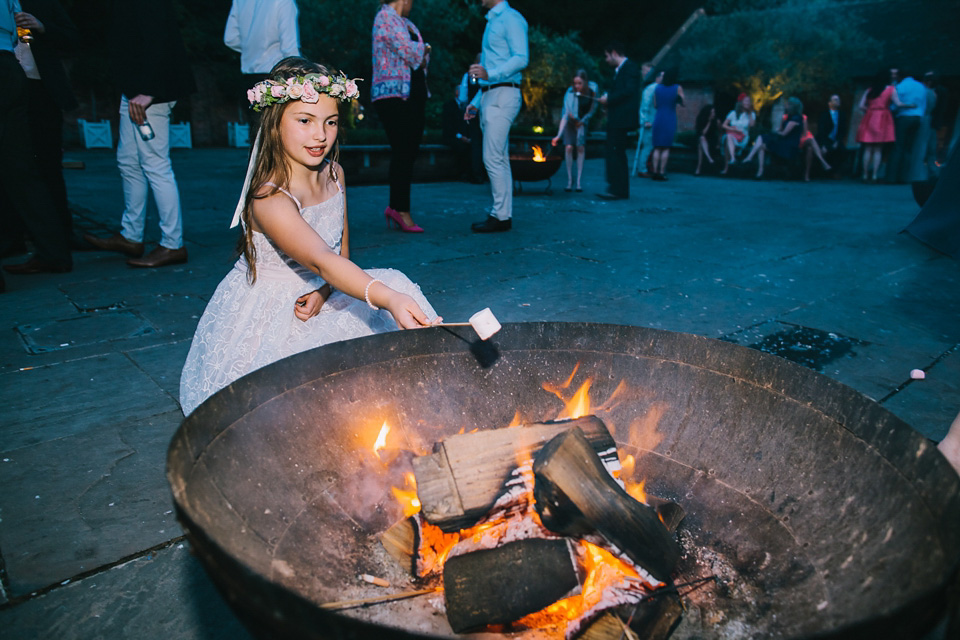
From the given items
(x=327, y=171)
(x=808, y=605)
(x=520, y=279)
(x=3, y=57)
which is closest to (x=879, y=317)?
(x=520, y=279)

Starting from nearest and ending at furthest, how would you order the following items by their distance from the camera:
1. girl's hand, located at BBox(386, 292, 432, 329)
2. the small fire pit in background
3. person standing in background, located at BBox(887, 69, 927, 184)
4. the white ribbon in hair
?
girl's hand, located at BBox(386, 292, 432, 329) < the white ribbon in hair < the small fire pit in background < person standing in background, located at BBox(887, 69, 927, 184)

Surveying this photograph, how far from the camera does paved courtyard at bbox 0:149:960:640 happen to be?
5.32ft

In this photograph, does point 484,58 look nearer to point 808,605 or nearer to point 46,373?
point 46,373

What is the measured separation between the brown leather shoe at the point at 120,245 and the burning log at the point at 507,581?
4.47 metres

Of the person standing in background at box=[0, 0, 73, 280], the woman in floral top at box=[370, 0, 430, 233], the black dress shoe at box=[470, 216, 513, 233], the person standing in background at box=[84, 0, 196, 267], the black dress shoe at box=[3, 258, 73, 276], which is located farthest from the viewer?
the black dress shoe at box=[470, 216, 513, 233]

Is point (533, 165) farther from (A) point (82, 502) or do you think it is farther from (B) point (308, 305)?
(A) point (82, 502)

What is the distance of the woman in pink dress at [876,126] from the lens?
12484 mm

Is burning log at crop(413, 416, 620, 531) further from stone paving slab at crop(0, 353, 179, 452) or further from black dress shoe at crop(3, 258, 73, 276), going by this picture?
black dress shoe at crop(3, 258, 73, 276)

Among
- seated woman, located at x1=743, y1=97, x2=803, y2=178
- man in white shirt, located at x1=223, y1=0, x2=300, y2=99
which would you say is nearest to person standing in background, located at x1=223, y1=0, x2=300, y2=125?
man in white shirt, located at x1=223, y1=0, x2=300, y2=99

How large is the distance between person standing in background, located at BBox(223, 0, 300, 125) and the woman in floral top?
35.9 inches

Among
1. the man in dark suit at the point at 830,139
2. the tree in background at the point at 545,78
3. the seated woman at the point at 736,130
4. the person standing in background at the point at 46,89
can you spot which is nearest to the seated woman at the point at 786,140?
the seated woman at the point at 736,130

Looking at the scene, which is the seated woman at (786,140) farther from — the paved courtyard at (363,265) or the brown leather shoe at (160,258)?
the brown leather shoe at (160,258)

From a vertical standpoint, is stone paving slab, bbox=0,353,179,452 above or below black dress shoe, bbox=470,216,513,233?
below

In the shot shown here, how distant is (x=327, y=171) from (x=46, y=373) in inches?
67.2
